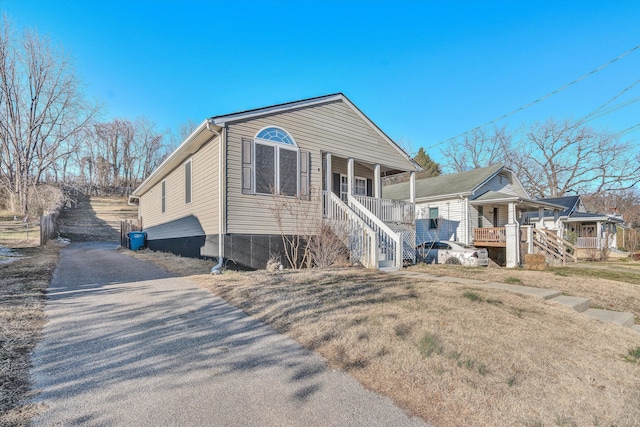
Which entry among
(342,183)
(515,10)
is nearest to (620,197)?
(515,10)

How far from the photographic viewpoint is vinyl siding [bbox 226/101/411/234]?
8.72 m

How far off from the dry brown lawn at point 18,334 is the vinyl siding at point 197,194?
12.1ft

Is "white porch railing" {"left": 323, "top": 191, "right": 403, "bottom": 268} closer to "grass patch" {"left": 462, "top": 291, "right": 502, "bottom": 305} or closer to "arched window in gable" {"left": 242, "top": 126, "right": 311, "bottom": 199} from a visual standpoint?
"arched window in gable" {"left": 242, "top": 126, "right": 311, "bottom": 199}

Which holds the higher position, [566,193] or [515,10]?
[515,10]

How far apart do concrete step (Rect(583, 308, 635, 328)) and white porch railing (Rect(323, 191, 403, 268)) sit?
4449mm

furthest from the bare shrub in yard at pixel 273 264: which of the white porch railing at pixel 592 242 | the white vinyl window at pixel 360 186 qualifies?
the white porch railing at pixel 592 242

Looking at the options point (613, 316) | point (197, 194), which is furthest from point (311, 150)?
point (613, 316)

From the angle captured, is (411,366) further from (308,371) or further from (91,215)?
(91,215)

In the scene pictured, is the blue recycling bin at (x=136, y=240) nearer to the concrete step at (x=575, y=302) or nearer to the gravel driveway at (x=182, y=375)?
the gravel driveway at (x=182, y=375)

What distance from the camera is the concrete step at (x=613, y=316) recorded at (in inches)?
212

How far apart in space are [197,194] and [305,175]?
3294mm

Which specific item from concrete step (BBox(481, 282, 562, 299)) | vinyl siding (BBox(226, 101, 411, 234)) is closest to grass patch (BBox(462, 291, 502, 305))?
concrete step (BBox(481, 282, 562, 299))

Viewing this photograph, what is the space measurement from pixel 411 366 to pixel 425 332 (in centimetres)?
80

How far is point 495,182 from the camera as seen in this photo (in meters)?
20.4
